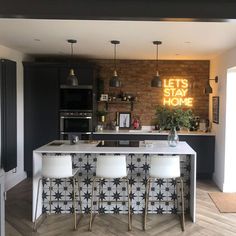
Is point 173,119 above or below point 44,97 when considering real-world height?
below

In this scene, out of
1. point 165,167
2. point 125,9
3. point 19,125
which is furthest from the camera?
point 19,125

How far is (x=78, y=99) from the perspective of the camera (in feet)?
20.5

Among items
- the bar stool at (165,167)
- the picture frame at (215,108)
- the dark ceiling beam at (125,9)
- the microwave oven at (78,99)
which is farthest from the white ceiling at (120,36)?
the bar stool at (165,167)

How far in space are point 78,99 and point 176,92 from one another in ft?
7.05

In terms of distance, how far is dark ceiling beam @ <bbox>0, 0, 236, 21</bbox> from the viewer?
2.57 meters

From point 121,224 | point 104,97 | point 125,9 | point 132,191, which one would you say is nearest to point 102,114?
point 104,97

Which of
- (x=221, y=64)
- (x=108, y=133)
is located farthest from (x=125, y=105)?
(x=221, y=64)

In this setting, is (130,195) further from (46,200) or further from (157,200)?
(46,200)

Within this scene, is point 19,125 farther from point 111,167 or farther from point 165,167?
point 165,167

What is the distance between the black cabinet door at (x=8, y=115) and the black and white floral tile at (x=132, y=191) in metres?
1.22

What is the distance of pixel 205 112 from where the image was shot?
685 cm

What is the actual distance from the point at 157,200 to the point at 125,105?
290 cm

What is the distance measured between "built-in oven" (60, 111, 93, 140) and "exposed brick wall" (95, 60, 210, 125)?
2.66 feet

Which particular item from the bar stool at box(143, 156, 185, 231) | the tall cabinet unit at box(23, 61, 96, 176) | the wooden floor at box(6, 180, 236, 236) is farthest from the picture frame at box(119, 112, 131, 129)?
the bar stool at box(143, 156, 185, 231)
